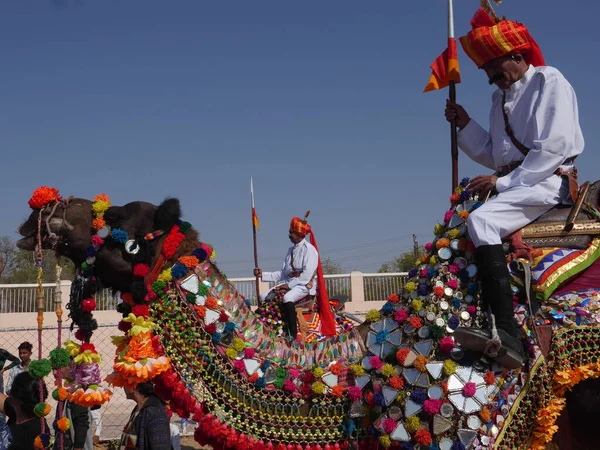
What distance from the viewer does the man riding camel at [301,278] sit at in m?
7.87

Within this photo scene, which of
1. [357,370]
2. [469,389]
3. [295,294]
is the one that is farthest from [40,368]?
[295,294]

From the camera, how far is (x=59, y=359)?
3918 millimetres

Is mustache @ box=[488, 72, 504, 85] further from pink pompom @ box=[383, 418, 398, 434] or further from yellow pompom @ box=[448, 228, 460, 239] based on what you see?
pink pompom @ box=[383, 418, 398, 434]

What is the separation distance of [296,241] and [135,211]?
6.00 metres

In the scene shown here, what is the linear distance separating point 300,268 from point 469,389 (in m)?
6.25

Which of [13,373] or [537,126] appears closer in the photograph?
[537,126]

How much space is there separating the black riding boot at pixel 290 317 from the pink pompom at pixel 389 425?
13.6ft

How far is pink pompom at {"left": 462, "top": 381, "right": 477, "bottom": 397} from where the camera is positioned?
3.26 metres

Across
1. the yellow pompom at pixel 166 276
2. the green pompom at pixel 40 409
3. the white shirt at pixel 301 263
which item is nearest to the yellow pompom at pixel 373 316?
the yellow pompom at pixel 166 276

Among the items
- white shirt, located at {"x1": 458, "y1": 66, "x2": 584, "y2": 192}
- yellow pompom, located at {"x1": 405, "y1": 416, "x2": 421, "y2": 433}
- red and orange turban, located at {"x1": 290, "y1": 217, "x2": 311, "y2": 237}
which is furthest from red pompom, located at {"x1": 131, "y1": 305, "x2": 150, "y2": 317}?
red and orange turban, located at {"x1": 290, "y1": 217, "x2": 311, "y2": 237}

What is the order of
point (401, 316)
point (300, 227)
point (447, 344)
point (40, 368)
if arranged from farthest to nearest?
point (300, 227)
point (40, 368)
point (401, 316)
point (447, 344)

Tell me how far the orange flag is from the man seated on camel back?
1.66ft

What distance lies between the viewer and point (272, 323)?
7.48 metres

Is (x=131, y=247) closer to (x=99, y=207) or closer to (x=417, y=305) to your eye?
(x=99, y=207)
